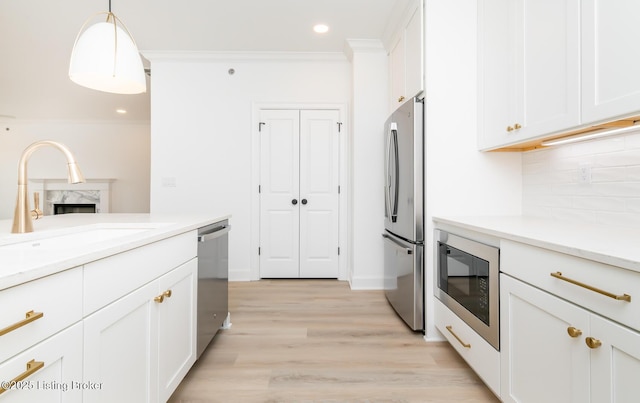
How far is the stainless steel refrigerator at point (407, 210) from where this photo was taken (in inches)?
90.7

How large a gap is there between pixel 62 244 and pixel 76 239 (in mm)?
97

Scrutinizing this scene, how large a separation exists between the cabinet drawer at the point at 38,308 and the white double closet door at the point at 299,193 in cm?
303

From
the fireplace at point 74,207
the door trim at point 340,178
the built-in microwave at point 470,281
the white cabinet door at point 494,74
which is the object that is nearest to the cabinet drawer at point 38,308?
the built-in microwave at point 470,281

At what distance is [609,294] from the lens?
91 centimetres

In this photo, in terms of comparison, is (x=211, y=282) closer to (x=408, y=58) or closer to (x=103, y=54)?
(x=103, y=54)

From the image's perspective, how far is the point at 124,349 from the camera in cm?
112

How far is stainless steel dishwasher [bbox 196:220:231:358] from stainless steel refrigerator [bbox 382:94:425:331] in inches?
52.7

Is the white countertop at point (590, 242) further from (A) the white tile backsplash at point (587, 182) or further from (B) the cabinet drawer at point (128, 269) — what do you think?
A: (B) the cabinet drawer at point (128, 269)

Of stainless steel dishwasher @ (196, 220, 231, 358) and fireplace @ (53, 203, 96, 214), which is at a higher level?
fireplace @ (53, 203, 96, 214)

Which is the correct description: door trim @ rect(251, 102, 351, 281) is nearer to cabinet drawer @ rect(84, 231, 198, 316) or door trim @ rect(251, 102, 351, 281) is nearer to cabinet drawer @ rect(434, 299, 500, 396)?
cabinet drawer @ rect(434, 299, 500, 396)

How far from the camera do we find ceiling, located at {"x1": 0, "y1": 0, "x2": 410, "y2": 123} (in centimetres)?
284

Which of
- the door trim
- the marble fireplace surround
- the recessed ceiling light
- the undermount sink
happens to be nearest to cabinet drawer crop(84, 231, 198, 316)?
the undermount sink

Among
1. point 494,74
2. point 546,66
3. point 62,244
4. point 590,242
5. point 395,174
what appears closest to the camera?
point 590,242

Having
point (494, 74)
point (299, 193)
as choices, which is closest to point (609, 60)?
point (494, 74)
